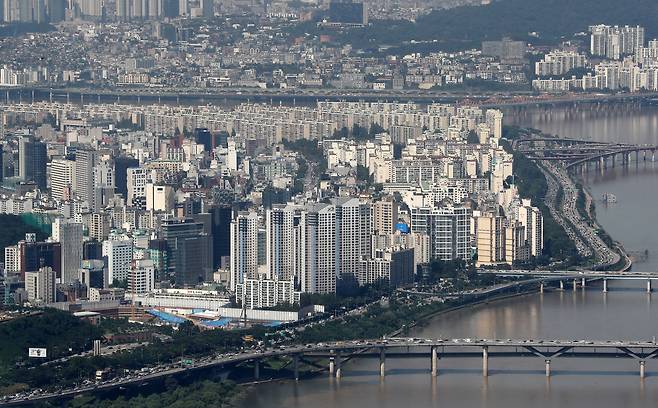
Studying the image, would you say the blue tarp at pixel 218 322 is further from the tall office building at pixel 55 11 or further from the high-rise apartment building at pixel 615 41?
the tall office building at pixel 55 11

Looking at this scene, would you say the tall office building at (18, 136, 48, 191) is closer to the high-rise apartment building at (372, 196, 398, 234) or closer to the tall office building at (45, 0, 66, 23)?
the high-rise apartment building at (372, 196, 398, 234)

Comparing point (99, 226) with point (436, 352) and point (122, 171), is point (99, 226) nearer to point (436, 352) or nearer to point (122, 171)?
point (122, 171)

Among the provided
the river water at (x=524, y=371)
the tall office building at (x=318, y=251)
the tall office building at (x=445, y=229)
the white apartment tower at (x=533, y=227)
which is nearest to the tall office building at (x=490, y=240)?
the tall office building at (x=445, y=229)

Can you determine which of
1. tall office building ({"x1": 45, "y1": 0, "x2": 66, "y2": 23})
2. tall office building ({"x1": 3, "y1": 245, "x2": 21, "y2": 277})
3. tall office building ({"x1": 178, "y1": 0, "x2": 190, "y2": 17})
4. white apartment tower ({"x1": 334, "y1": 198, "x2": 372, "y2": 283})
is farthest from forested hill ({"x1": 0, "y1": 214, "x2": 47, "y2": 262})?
tall office building ({"x1": 178, "y1": 0, "x2": 190, "y2": 17})

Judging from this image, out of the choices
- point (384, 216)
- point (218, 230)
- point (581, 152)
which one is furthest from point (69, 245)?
point (581, 152)

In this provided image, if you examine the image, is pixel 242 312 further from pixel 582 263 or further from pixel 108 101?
pixel 108 101
